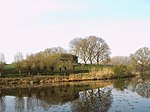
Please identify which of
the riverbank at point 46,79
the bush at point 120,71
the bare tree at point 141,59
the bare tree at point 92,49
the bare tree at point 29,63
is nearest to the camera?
the riverbank at point 46,79

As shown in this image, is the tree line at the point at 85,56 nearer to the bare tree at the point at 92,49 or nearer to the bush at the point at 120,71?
the bare tree at the point at 92,49

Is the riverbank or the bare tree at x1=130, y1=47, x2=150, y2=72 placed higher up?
the bare tree at x1=130, y1=47, x2=150, y2=72

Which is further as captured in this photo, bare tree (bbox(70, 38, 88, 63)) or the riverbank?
bare tree (bbox(70, 38, 88, 63))

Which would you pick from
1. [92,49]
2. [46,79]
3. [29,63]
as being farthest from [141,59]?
[46,79]

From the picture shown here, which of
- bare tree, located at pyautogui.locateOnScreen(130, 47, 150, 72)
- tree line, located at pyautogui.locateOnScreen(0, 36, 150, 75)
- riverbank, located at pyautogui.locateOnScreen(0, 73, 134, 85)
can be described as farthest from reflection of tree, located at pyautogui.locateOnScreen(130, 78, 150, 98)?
bare tree, located at pyautogui.locateOnScreen(130, 47, 150, 72)

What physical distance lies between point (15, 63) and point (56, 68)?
12462 mm

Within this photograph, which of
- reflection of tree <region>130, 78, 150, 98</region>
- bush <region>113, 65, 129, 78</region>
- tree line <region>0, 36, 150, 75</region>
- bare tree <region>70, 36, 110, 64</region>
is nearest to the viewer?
reflection of tree <region>130, 78, 150, 98</region>

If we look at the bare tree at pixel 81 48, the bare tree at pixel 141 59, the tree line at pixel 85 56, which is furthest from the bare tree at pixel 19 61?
the bare tree at pixel 141 59

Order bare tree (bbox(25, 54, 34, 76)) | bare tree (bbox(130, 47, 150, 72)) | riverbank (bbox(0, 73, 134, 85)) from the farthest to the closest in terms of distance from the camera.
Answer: bare tree (bbox(130, 47, 150, 72)) → bare tree (bbox(25, 54, 34, 76)) → riverbank (bbox(0, 73, 134, 85))

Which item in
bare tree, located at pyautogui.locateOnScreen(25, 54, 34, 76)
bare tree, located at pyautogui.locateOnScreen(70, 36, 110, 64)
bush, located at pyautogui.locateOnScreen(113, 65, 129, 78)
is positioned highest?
bare tree, located at pyautogui.locateOnScreen(70, 36, 110, 64)

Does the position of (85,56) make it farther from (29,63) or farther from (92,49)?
(29,63)

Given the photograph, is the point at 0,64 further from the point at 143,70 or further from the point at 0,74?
the point at 143,70

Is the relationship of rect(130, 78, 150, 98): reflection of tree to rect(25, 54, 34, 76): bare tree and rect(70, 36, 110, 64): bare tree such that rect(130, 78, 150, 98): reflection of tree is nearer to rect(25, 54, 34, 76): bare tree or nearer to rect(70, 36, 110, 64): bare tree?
rect(25, 54, 34, 76): bare tree

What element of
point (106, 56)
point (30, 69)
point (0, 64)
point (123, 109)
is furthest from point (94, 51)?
point (123, 109)
